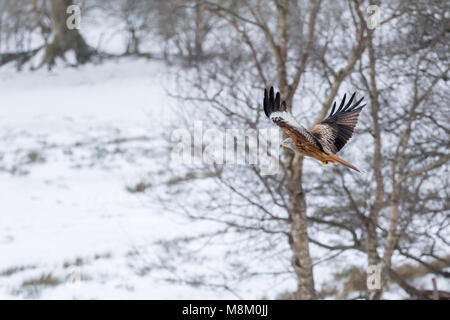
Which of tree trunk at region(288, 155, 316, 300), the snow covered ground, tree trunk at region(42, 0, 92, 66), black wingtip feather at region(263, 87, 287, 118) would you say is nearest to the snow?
the snow covered ground

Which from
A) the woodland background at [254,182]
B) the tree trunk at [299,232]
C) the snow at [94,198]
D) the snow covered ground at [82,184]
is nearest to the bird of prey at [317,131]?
the woodland background at [254,182]

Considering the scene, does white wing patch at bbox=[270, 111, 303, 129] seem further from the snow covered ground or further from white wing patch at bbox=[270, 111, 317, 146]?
the snow covered ground

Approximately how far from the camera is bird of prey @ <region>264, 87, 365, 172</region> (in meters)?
2.02

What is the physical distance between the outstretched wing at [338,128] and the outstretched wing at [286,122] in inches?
2.4

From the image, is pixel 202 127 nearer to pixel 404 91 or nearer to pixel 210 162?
pixel 210 162

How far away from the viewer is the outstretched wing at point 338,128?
6.92 feet

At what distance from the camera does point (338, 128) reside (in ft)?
7.45

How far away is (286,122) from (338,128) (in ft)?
1.02

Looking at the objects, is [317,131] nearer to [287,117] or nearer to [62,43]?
[287,117]

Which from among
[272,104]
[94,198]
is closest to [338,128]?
[272,104]

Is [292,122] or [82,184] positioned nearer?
[292,122]

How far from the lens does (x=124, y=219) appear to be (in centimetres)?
1279
